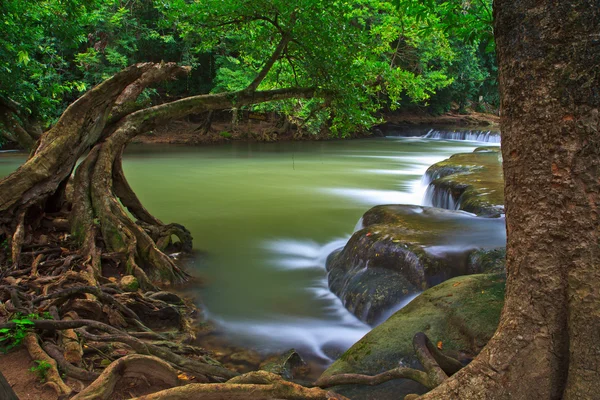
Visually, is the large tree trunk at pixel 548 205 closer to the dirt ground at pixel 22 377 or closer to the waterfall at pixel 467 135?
the dirt ground at pixel 22 377

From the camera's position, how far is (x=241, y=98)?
8234mm

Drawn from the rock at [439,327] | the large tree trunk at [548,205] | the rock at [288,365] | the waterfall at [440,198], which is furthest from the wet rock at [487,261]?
the waterfall at [440,198]

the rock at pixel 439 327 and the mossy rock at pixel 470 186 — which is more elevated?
the mossy rock at pixel 470 186

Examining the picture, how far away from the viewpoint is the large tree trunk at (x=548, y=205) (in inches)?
83.6

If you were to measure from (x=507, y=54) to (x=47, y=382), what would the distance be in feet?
11.3

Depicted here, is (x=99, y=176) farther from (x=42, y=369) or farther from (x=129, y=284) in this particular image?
(x=42, y=369)

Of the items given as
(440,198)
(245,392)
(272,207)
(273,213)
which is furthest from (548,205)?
(272,207)

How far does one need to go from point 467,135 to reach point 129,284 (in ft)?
98.0

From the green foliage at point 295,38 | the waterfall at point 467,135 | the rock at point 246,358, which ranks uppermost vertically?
the green foliage at point 295,38

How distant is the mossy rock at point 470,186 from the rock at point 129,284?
564cm

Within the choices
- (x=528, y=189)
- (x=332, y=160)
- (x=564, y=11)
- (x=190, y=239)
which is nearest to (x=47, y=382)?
(x=528, y=189)

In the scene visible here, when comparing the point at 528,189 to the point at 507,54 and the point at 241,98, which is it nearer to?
the point at 507,54

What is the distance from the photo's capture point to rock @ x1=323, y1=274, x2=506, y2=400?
3.73 m

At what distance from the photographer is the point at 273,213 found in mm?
12656
